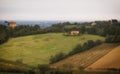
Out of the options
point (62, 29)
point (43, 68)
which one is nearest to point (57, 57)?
point (43, 68)

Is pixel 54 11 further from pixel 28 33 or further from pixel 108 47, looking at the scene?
pixel 108 47

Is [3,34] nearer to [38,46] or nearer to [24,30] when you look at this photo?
[24,30]

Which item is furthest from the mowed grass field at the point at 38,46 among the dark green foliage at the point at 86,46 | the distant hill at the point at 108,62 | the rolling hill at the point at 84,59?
the distant hill at the point at 108,62

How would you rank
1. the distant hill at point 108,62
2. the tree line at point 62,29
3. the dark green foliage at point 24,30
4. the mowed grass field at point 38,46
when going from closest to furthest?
the distant hill at point 108,62, the mowed grass field at point 38,46, the tree line at point 62,29, the dark green foliage at point 24,30

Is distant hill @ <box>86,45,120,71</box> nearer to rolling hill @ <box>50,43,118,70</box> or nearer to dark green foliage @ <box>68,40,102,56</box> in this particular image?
rolling hill @ <box>50,43,118,70</box>

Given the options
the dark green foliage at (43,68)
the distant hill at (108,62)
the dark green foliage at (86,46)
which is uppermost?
the dark green foliage at (86,46)

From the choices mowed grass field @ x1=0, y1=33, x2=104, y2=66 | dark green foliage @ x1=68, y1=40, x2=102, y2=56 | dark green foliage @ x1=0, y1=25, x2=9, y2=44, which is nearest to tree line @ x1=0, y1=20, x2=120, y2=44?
dark green foliage @ x1=0, y1=25, x2=9, y2=44

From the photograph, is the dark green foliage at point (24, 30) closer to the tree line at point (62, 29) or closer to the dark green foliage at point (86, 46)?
the tree line at point (62, 29)

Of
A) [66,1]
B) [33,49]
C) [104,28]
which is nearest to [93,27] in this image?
[104,28]
